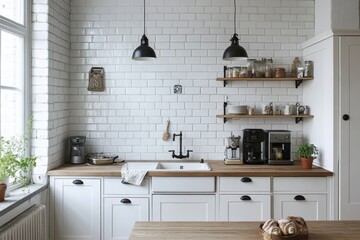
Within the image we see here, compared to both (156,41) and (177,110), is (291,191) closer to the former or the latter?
(177,110)

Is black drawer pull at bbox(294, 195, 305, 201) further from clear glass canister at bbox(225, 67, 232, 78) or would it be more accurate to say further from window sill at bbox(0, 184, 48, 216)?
window sill at bbox(0, 184, 48, 216)

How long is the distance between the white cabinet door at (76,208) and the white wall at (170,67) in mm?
804

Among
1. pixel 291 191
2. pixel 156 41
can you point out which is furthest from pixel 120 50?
pixel 291 191

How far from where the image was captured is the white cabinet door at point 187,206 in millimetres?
3871

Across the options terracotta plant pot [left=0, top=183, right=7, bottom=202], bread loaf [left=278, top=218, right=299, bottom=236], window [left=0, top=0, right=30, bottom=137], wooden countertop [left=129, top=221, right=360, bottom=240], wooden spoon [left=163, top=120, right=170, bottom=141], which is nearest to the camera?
bread loaf [left=278, top=218, right=299, bottom=236]

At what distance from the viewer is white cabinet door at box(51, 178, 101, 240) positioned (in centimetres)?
391

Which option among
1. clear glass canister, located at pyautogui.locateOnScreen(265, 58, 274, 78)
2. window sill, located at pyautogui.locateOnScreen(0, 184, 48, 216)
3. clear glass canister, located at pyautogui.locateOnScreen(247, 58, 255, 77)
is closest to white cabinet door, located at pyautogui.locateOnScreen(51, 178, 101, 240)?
window sill, located at pyautogui.locateOnScreen(0, 184, 48, 216)

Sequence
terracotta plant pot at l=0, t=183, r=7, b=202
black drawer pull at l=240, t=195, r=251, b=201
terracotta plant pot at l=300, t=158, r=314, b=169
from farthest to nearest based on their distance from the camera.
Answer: terracotta plant pot at l=300, t=158, r=314, b=169 < black drawer pull at l=240, t=195, r=251, b=201 < terracotta plant pot at l=0, t=183, r=7, b=202

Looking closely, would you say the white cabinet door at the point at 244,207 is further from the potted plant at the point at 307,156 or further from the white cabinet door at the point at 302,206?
the potted plant at the point at 307,156

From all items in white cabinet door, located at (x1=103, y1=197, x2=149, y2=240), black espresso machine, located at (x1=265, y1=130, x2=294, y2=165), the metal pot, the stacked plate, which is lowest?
white cabinet door, located at (x1=103, y1=197, x2=149, y2=240)

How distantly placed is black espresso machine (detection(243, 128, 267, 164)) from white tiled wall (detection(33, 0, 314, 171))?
0.30m

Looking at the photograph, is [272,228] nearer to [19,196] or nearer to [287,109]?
[19,196]

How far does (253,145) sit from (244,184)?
0.65 metres

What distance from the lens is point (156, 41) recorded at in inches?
181
